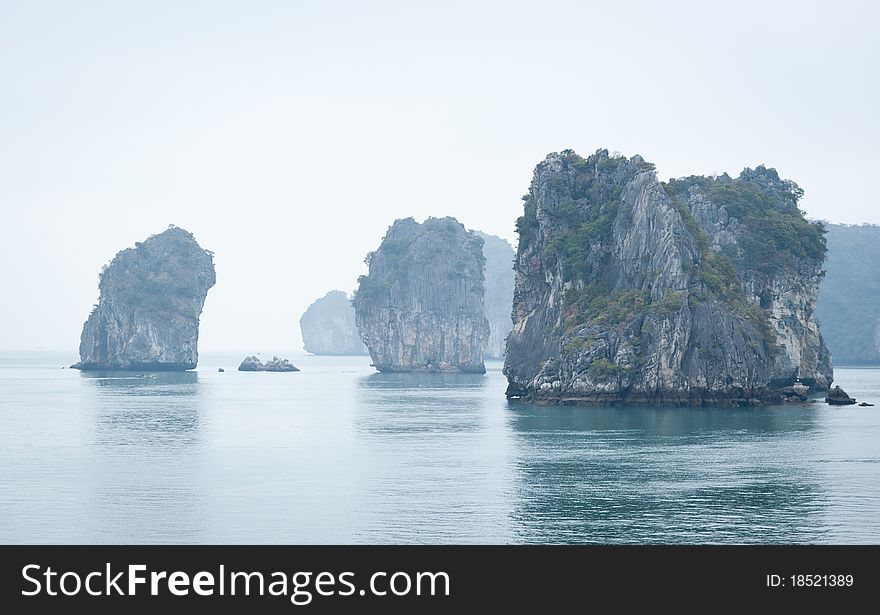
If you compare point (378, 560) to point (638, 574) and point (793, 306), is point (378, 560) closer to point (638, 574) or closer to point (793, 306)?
point (638, 574)

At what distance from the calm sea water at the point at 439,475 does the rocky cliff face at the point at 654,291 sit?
16.1ft

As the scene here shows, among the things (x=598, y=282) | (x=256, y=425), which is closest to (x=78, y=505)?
(x=256, y=425)

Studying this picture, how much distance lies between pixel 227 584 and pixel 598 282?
91.5 meters

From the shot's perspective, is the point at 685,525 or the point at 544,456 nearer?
the point at 685,525

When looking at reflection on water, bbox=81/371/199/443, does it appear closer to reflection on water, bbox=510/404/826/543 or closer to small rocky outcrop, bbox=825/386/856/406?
reflection on water, bbox=510/404/826/543

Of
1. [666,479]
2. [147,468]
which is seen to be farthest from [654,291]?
[147,468]

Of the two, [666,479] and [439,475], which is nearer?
[666,479]

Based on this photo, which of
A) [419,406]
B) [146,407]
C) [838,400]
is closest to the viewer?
[838,400]

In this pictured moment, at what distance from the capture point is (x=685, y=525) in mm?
44281

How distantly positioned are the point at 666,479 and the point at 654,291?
48087 mm

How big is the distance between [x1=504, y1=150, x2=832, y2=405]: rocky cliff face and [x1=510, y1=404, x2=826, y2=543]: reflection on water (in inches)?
384

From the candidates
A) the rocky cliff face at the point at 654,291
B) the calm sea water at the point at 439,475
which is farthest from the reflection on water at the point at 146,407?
the rocky cliff face at the point at 654,291

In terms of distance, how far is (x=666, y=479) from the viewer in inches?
2237

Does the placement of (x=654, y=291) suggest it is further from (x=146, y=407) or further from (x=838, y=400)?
(x=146, y=407)
